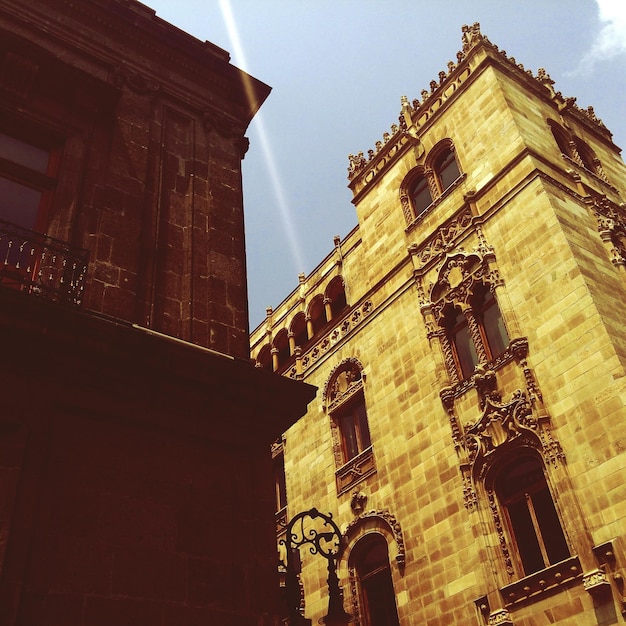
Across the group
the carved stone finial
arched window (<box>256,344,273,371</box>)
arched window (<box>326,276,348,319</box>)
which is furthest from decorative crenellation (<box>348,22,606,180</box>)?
arched window (<box>256,344,273,371</box>)

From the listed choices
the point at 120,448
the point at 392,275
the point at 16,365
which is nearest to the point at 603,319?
the point at 392,275

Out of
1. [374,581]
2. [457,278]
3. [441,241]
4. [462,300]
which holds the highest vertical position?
[441,241]

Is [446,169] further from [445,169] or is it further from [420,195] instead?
[420,195]

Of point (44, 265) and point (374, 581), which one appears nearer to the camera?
point (44, 265)

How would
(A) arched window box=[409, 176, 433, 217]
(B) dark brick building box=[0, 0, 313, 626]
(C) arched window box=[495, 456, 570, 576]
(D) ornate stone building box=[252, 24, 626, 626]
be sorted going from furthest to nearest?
(A) arched window box=[409, 176, 433, 217] < (C) arched window box=[495, 456, 570, 576] < (D) ornate stone building box=[252, 24, 626, 626] < (B) dark brick building box=[0, 0, 313, 626]

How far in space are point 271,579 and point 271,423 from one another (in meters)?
1.69

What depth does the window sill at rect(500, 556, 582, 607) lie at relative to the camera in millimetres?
12375

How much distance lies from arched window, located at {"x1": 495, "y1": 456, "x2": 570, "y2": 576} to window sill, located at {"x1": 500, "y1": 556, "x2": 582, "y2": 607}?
367mm

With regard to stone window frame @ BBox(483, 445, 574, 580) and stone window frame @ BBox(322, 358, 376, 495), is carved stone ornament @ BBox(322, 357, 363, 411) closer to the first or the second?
stone window frame @ BBox(322, 358, 376, 495)

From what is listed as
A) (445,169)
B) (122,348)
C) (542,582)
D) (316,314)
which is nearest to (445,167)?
(445,169)

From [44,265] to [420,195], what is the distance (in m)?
15.3

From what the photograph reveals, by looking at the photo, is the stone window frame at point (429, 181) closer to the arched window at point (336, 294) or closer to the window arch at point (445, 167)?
the window arch at point (445, 167)

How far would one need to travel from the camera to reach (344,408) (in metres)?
20.5

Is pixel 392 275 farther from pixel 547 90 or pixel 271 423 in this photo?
pixel 271 423
